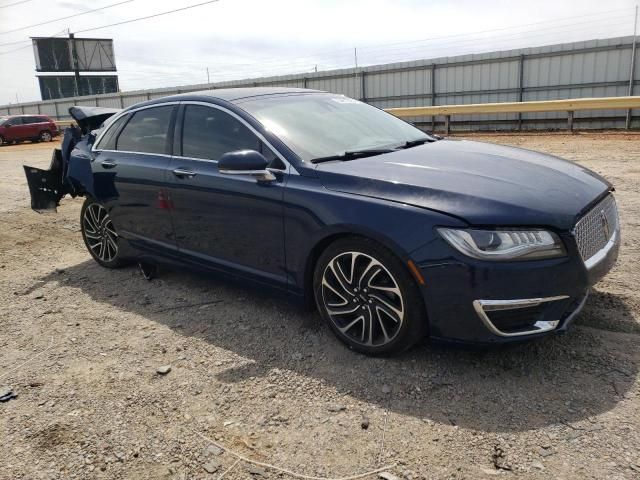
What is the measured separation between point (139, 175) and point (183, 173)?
66cm

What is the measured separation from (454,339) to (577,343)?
891 millimetres

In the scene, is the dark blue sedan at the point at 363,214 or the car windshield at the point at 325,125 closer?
the dark blue sedan at the point at 363,214

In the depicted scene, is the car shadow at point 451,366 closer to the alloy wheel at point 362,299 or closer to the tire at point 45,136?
the alloy wheel at point 362,299

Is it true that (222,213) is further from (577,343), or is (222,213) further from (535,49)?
(535,49)

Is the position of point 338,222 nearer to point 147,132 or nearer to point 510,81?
point 147,132

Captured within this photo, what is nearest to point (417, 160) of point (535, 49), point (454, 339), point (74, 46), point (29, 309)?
point (454, 339)

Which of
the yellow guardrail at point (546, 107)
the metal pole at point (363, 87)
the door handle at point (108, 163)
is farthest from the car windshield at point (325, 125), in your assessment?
the metal pole at point (363, 87)

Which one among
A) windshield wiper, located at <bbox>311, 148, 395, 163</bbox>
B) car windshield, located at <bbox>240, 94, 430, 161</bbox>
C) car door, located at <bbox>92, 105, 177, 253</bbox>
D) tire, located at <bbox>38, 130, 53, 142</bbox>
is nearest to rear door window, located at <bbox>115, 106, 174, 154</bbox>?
car door, located at <bbox>92, 105, 177, 253</bbox>

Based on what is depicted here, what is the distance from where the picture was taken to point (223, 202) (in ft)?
12.6

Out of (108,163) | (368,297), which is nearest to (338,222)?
Result: (368,297)

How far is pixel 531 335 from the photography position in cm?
277

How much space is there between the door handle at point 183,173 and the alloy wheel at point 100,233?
4.34ft

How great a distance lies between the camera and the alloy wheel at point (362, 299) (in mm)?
3062

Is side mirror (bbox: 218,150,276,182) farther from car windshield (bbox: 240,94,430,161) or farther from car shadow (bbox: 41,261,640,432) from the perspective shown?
car shadow (bbox: 41,261,640,432)
